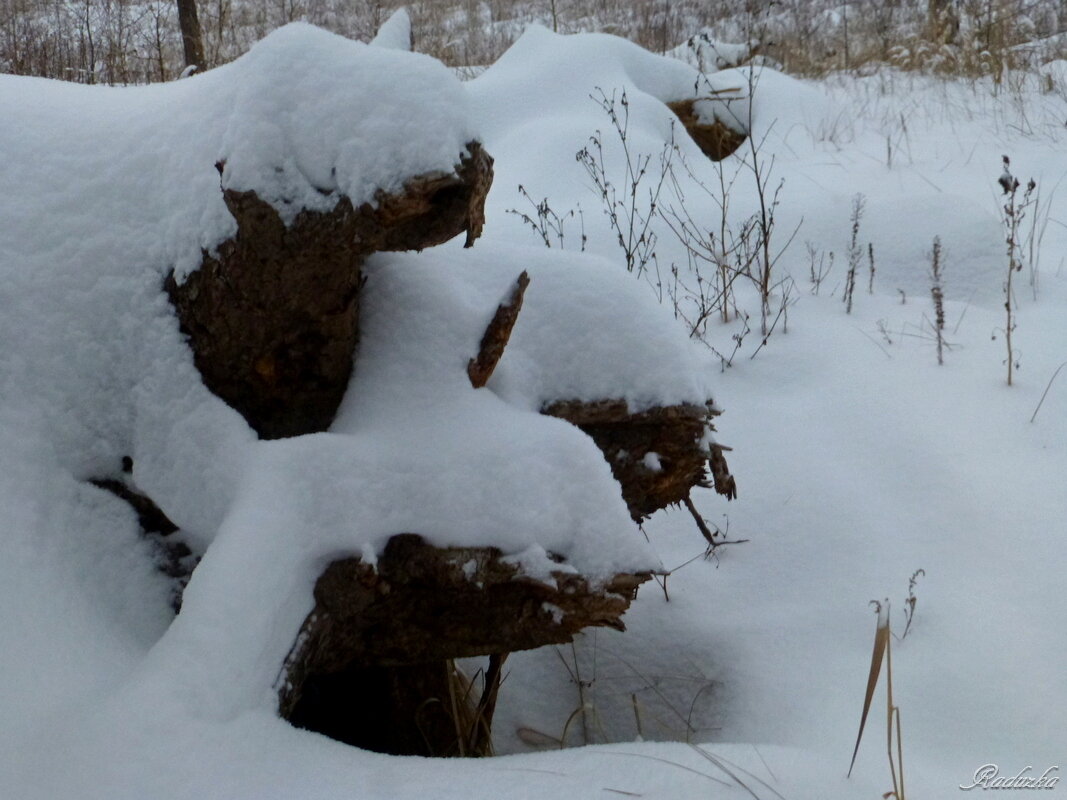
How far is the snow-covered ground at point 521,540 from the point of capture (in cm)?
119

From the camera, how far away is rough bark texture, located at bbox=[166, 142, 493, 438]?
134cm

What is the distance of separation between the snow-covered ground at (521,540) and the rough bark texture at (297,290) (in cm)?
5

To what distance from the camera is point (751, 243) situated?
3.94 meters

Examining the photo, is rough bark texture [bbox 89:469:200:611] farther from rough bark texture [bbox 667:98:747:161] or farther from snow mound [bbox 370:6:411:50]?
rough bark texture [bbox 667:98:747:161]

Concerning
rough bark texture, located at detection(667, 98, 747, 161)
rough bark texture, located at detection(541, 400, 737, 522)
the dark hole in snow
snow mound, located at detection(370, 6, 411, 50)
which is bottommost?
the dark hole in snow

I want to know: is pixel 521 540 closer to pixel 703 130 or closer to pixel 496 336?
pixel 496 336

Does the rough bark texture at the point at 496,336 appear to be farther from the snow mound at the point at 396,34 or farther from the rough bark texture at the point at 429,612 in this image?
the snow mound at the point at 396,34
